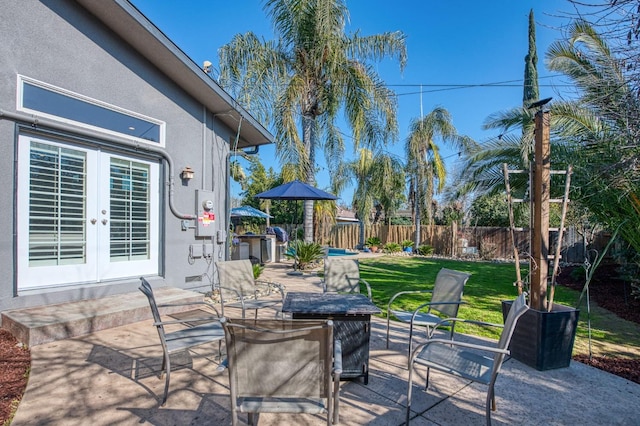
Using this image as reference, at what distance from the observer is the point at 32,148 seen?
4.62m

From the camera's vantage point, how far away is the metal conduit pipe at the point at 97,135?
4352mm

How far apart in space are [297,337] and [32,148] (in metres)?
4.97

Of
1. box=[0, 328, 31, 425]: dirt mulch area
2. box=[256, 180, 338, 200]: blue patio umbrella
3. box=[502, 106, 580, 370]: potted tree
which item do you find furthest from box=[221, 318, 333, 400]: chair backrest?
box=[256, 180, 338, 200]: blue patio umbrella

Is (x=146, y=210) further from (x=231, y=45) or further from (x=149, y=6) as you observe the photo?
(x=231, y=45)

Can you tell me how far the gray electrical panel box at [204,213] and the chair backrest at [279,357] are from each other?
5102 mm

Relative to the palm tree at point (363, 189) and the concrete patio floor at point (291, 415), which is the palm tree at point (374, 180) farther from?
the concrete patio floor at point (291, 415)

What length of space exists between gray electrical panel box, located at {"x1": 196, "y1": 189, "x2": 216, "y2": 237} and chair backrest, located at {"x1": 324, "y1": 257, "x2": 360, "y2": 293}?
308 cm

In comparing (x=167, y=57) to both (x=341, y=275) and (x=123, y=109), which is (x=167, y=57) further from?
(x=341, y=275)

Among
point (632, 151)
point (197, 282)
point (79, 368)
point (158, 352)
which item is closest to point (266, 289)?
point (197, 282)

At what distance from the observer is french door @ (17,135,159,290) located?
458 centimetres

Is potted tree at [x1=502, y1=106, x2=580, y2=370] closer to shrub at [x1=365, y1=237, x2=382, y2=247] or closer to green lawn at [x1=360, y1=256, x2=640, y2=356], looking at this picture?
green lawn at [x1=360, y1=256, x2=640, y2=356]

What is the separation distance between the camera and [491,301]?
22.0 ft

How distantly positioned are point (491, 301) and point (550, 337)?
355 centimetres

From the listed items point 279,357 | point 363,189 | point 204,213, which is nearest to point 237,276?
point 204,213
